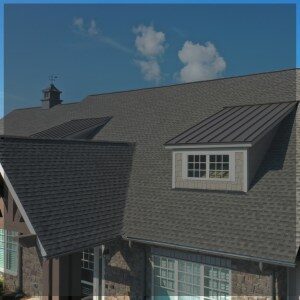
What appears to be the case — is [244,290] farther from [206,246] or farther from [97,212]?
[97,212]

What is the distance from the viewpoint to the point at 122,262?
1221cm

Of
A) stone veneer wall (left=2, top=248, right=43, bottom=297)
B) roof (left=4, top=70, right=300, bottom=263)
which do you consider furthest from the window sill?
roof (left=4, top=70, right=300, bottom=263)

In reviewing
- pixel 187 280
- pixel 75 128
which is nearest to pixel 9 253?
pixel 75 128

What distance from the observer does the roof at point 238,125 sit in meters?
12.1

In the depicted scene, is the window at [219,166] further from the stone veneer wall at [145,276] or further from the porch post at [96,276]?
the porch post at [96,276]

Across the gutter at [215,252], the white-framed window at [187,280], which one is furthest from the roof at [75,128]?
the white-framed window at [187,280]

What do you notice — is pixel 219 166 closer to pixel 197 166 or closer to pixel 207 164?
pixel 207 164

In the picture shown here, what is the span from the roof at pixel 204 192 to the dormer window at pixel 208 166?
0.59 m

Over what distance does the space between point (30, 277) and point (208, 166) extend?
27.3 ft

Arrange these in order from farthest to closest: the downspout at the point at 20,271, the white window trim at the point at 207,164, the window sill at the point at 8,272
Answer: the window sill at the point at 8,272 < the downspout at the point at 20,271 < the white window trim at the point at 207,164

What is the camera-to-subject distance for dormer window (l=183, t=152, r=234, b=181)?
12.1 meters

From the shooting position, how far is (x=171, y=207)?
12.3 m

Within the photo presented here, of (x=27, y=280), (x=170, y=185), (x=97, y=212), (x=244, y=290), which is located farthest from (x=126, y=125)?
(x=244, y=290)

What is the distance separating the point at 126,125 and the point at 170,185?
617cm
